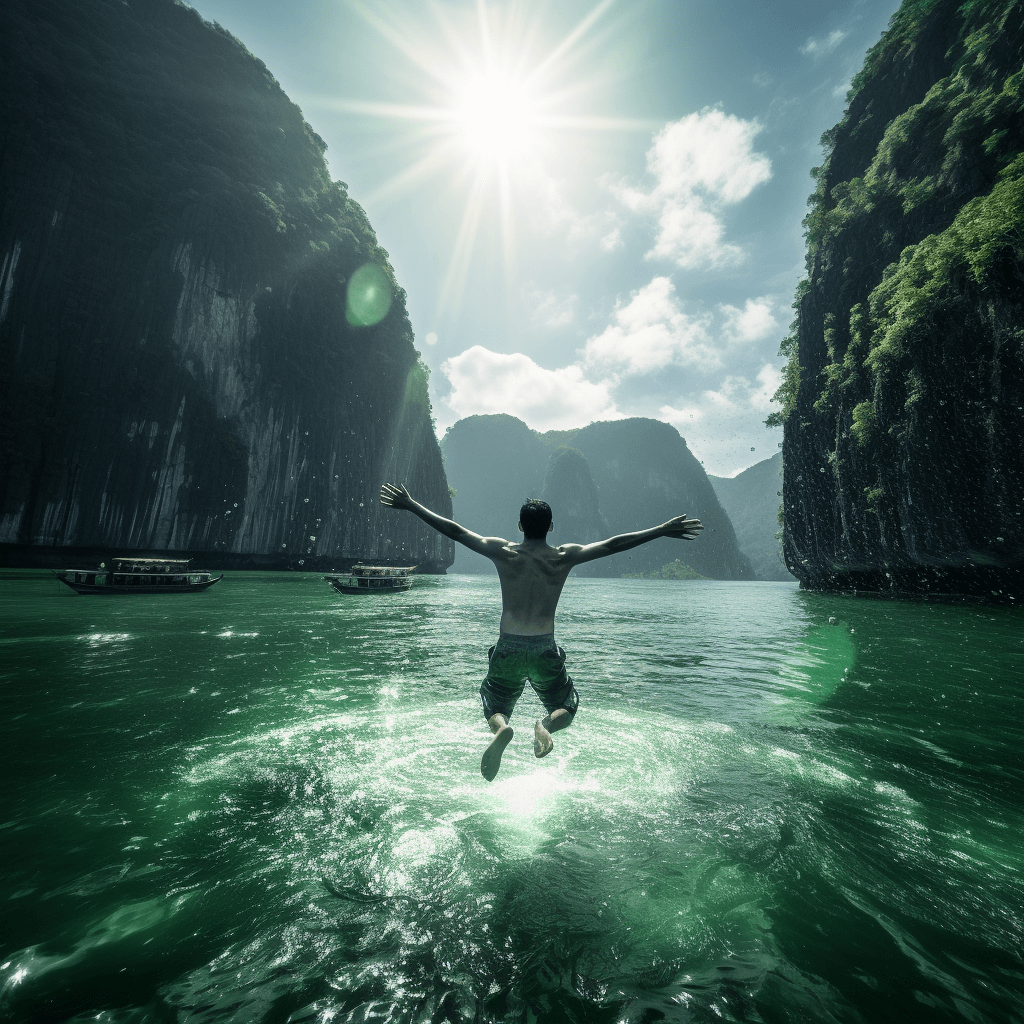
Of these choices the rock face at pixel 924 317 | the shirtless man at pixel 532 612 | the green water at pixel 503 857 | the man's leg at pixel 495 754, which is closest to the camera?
the green water at pixel 503 857

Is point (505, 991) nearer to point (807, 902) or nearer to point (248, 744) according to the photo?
point (807, 902)

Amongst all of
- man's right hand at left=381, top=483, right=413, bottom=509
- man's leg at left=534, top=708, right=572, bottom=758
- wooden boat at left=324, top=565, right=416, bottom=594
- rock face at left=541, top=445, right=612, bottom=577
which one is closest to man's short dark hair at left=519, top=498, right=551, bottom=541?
man's right hand at left=381, top=483, right=413, bottom=509

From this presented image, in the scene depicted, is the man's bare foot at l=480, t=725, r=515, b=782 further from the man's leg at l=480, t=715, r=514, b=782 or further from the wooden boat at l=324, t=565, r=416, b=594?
the wooden boat at l=324, t=565, r=416, b=594

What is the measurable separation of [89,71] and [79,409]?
3257 cm

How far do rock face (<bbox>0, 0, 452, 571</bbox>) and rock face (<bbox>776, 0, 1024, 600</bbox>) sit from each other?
52.0 meters

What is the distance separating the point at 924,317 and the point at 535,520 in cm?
2750

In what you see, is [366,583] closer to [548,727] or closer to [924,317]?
[548,727]

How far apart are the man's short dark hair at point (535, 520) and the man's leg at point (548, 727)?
1.51m

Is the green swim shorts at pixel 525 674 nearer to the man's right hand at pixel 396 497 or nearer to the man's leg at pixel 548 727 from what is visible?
the man's leg at pixel 548 727

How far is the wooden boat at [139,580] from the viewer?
22984 mm

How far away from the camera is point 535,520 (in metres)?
4.02

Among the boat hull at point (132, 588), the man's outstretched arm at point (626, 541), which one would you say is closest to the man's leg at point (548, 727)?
the man's outstretched arm at point (626, 541)

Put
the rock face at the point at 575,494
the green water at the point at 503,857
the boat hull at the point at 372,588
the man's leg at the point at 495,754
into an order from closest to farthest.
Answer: the green water at the point at 503,857, the man's leg at the point at 495,754, the boat hull at the point at 372,588, the rock face at the point at 575,494

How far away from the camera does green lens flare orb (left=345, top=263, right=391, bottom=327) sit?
65.9m
